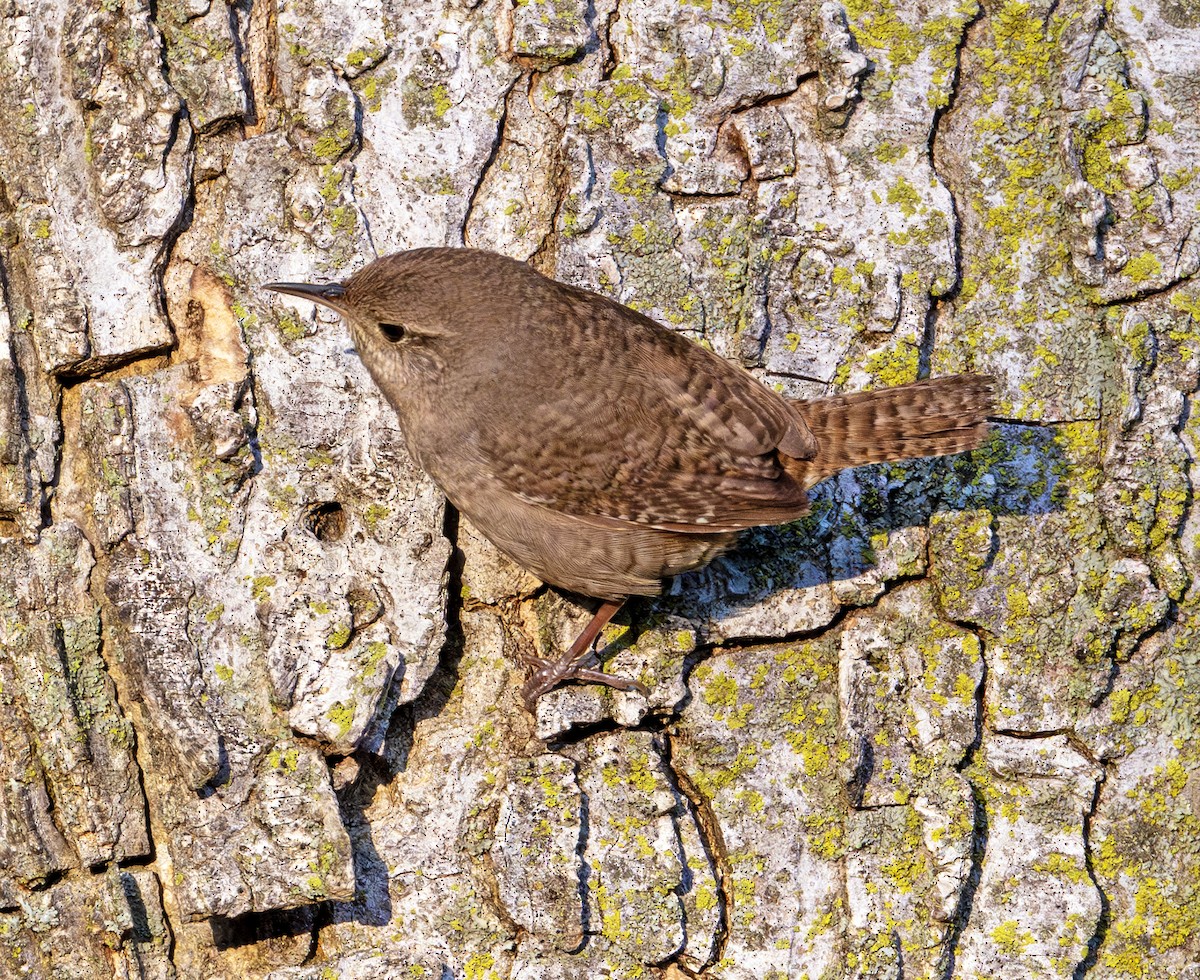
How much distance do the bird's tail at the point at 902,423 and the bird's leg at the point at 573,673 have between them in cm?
74

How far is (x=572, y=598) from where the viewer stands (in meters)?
3.37

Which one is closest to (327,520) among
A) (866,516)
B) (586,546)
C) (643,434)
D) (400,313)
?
(400,313)

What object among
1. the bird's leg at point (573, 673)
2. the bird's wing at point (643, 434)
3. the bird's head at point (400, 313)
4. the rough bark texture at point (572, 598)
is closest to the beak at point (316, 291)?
the bird's head at point (400, 313)

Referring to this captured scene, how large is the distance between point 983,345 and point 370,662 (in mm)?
1886

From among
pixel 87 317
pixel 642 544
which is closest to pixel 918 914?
pixel 642 544

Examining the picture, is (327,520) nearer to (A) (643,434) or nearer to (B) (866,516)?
(A) (643,434)

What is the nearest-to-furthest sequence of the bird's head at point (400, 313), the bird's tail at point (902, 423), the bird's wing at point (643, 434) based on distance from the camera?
the bird's tail at point (902, 423) → the bird's head at point (400, 313) → the bird's wing at point (643, 434)

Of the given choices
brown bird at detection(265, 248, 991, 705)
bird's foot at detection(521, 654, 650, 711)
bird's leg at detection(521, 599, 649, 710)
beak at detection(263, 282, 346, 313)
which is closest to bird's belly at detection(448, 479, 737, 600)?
brown bird at detection(265, 248, 991, 705)

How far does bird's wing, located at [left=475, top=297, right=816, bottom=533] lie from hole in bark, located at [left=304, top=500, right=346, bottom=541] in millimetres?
422

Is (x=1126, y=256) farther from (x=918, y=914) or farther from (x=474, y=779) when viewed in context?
(x=474, y=779)

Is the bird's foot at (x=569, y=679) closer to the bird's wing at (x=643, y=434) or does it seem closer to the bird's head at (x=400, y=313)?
the bird's wing at (x=643, y=434)

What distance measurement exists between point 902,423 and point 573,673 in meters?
1.08

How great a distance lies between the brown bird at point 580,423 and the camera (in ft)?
10.2

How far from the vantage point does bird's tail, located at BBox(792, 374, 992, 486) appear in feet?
9.73
